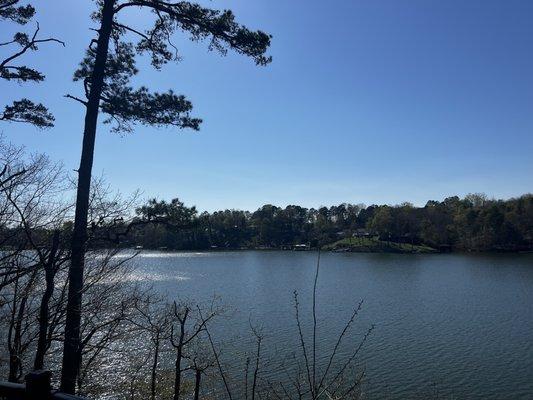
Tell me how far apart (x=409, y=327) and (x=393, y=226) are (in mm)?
87936

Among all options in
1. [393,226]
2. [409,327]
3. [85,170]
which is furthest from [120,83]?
[393,226]

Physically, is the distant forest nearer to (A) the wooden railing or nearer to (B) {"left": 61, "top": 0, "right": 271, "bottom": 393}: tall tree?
(B) {"left": 61, "top": 0, "right": 271, "bottom": 393}: tall tree

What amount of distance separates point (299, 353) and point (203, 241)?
106 metres

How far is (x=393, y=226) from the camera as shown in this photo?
11031 centimetres

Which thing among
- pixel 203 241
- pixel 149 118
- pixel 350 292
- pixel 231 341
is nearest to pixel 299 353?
pixel 231 341

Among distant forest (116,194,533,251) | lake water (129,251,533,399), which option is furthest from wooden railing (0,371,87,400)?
distant forest (116,194,533,251)

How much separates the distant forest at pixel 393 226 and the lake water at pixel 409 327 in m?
28.3

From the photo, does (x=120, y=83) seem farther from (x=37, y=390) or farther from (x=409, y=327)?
(x=409, y=327)

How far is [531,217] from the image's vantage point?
97750mm

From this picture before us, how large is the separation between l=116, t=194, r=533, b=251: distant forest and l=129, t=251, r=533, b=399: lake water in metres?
28.3

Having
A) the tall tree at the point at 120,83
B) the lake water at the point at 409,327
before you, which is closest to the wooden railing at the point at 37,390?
the tall tree at the point at 120,83

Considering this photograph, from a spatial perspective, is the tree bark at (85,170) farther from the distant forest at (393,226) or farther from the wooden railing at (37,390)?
the distant forest at (393,226)

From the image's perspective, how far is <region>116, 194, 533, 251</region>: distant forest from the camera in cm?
9738

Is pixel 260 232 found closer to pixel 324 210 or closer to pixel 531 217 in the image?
pixel 324 210
